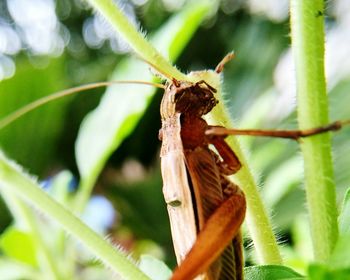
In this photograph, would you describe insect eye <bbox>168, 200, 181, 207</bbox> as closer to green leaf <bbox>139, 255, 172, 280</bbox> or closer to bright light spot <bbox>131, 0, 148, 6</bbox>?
green leaf <bbox>139, 255, 172, 280</bbox>

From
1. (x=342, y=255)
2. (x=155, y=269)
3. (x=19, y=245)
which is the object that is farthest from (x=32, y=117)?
(x=342, y=255)

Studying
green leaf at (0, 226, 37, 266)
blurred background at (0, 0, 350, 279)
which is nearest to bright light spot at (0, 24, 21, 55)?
blurred background at (0, 0, 350, 279)

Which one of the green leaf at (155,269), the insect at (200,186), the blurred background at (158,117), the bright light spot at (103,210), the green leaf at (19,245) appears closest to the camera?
the insect at (200,186)

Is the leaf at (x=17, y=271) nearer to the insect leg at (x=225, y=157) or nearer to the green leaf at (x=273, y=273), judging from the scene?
the insect leg at (x=225, y=157)

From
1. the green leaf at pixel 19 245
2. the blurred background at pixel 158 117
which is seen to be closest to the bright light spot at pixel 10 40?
the blurred background at pixel 158 117

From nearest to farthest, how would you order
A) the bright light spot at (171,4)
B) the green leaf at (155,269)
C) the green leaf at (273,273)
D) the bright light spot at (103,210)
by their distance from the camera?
the green leaf at (273,273)
the green leaf at (155,269)
the bright light spot at (103,210)
the bright light spot at (171,4)

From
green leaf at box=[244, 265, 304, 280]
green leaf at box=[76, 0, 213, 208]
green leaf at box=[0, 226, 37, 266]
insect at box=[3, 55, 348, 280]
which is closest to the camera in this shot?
green leaf at box=[244, 265, 304, 280]

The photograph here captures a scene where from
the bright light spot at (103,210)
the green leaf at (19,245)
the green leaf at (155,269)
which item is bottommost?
the green leaf at (155,269)
